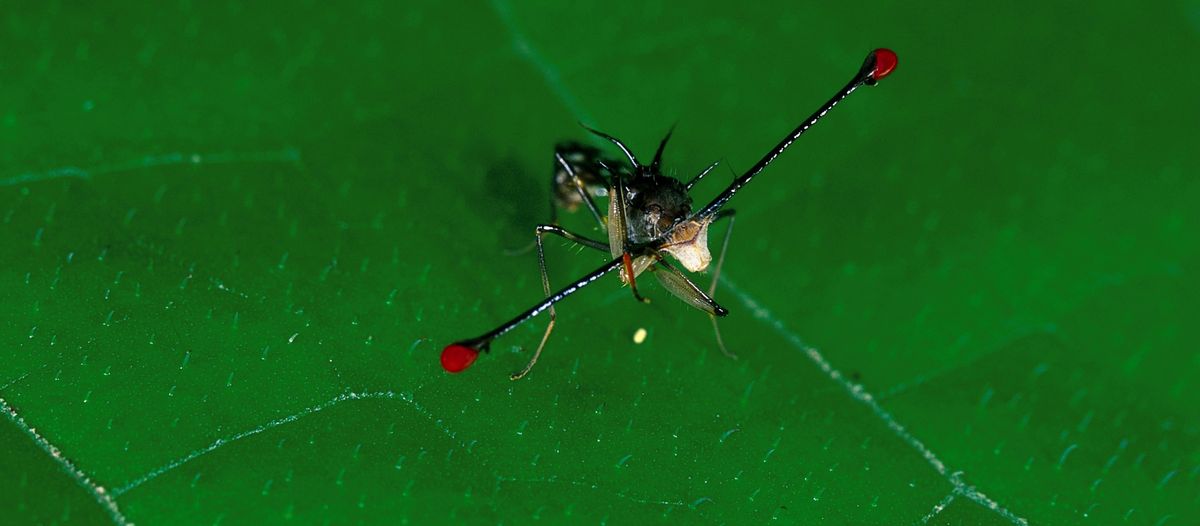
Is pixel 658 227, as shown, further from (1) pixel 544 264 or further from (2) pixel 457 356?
(2) pixel 457 356

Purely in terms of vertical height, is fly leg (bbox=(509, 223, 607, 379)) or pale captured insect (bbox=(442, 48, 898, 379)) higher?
pale captured insect (bbox=(442, 48, 898, 379))

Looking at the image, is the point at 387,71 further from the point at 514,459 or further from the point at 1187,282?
the point at 1187,282

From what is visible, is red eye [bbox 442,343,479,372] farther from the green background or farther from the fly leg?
the fly leg

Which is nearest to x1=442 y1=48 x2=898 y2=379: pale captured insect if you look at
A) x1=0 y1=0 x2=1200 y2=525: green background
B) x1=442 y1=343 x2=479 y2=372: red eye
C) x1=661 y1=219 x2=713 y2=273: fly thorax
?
x1=661 y1=219 x2=713 y2=273: fly thorax

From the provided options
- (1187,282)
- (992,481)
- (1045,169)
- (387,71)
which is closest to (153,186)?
(387,71)

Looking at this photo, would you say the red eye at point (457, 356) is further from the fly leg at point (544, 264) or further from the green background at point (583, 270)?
the fly leg at point (544, 264)

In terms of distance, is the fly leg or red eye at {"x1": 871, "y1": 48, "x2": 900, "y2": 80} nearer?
red eye at {"x1": 871, "y1": 48, "x2": 900, "y2": 80}
